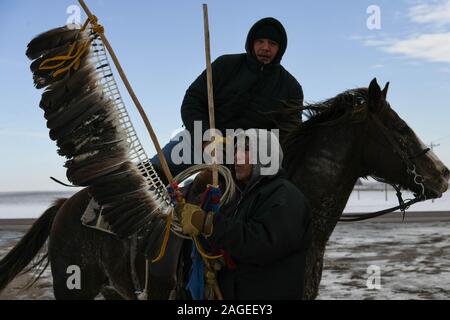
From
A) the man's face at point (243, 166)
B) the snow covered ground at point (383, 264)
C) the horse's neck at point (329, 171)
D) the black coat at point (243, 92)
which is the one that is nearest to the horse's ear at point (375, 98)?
the horse's neck at point (329, 171)

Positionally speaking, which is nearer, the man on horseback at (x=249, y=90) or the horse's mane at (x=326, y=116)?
the horse's mane at (x=326, y=116)

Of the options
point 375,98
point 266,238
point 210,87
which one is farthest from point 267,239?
point 375,98

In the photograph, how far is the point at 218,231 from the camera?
270 cm

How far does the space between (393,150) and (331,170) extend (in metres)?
0.47

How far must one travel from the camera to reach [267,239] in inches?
102

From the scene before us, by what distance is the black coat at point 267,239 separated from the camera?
259cm

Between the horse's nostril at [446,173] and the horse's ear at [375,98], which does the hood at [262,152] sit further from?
the horse's nostril at [446,173]

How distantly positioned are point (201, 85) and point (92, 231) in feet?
4.80

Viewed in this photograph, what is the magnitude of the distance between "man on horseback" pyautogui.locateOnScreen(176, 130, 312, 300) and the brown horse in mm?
859

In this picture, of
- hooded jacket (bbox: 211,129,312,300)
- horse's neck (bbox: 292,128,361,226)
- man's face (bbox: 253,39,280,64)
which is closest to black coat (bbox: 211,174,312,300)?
hooded jacket (bbox: 211,129,312,300)

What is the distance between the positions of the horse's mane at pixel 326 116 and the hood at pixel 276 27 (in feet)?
1.83

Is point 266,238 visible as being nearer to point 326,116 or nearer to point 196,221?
point 196,221

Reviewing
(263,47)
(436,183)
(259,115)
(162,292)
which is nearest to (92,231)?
(162,292)

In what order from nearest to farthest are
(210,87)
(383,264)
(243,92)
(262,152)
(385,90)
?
(262,152) → (210,87) → (385,90) → (243,92) → (383,264)
